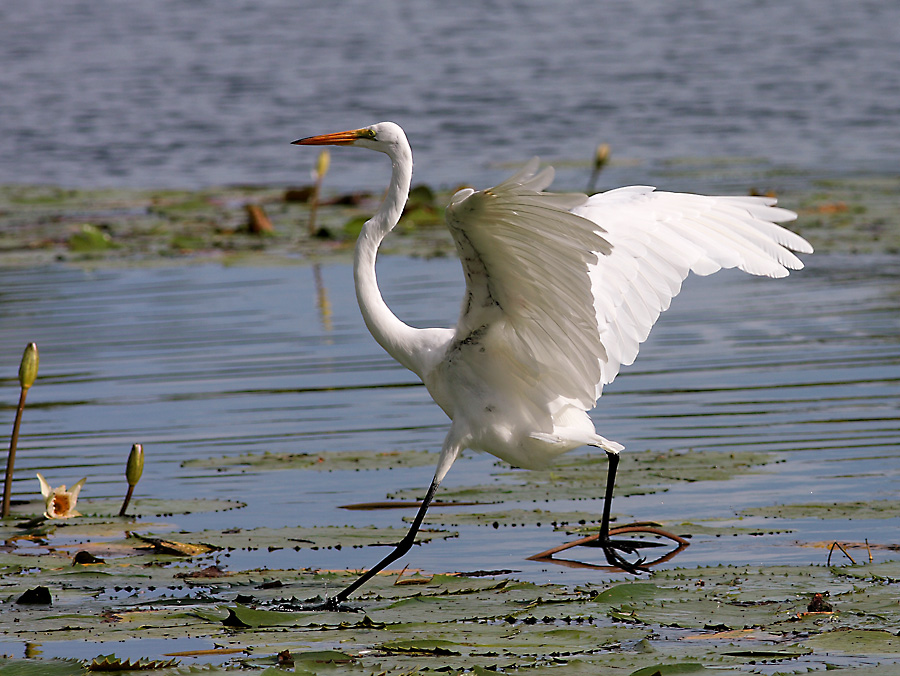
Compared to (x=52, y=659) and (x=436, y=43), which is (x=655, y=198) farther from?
(x=436, y=43)

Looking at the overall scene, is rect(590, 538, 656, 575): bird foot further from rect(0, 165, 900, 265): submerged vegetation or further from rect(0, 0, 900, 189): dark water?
rect(0, 0, 900, 189): dark water

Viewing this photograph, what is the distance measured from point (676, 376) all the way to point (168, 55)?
73.3 ft

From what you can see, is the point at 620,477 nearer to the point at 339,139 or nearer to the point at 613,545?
the point at 613,545

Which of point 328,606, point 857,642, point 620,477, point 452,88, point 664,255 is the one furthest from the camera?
point 452,88

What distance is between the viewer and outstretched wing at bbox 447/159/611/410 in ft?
13.1

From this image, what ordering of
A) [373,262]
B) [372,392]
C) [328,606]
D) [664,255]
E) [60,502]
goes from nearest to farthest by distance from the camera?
[328,606]
[373,262]
[664,255]
[60,502]
[372,392]

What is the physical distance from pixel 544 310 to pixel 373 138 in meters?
1.02

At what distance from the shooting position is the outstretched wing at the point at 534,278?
3.99m

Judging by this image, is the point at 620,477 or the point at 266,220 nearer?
the point at 620,477

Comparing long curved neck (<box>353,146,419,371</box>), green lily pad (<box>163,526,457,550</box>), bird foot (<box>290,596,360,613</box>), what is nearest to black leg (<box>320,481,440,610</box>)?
bird foot (<box>290,596,360,613</box>)

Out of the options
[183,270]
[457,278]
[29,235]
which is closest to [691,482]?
[457,278]

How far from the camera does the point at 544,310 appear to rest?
4598 mm

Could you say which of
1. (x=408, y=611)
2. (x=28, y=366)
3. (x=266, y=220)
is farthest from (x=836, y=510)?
(x=266, y=220)

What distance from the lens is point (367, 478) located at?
6.45 metres
